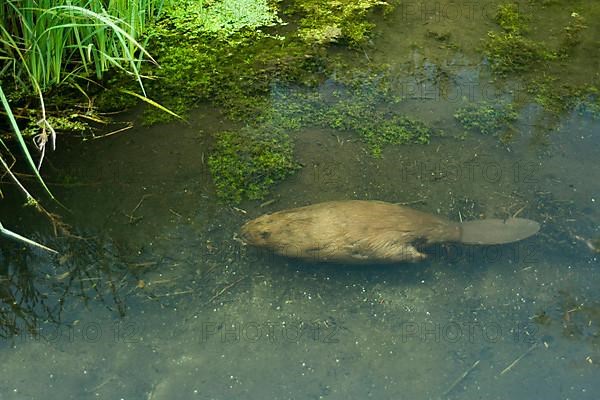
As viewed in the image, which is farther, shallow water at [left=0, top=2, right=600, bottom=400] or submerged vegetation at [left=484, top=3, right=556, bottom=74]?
submerged vegetation at [left=484, top=3, right=556, bottom=74]

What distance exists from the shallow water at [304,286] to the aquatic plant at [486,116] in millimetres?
77

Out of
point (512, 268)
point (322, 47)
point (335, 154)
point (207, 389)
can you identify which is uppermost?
point (322, 47)

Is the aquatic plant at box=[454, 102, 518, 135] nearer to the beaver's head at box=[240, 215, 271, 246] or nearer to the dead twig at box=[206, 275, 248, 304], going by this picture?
the beaver's head at box=[240, 215, 271, 246]

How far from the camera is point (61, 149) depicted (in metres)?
3.46

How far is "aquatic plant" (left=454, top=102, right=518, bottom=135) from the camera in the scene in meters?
3.63

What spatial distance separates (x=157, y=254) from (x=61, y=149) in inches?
35.3

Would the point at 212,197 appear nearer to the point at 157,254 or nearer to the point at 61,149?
the point at 157,254

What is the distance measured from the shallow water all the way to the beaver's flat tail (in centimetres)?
8

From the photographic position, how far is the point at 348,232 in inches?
116

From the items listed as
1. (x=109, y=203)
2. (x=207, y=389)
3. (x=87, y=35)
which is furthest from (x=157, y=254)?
(x=87, y=35)

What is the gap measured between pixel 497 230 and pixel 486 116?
0.92m

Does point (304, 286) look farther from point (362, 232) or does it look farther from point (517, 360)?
point (517, 360)

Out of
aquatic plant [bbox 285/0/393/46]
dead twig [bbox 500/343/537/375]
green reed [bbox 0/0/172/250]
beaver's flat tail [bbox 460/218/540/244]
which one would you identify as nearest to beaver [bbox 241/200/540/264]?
beaver's flat tail [bbox 460/218/540/244]

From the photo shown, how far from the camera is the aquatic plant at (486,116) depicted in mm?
3635
